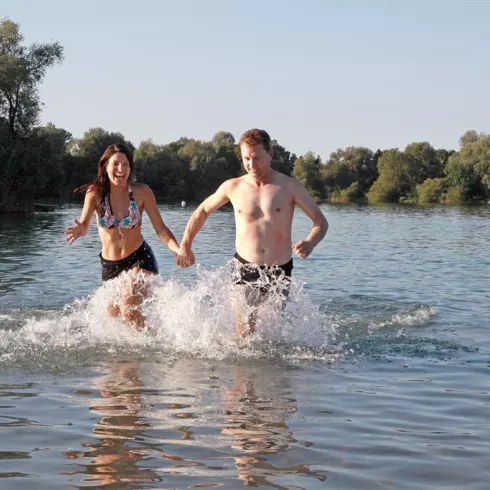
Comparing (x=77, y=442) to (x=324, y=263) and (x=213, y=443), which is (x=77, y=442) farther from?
(x=324, y=263)

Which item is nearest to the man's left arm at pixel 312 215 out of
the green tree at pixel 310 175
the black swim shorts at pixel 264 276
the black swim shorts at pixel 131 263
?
the black swim shorts at pixel 264 276

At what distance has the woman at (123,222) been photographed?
9.02 metres

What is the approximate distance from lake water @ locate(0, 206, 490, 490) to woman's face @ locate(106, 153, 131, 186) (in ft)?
3.66

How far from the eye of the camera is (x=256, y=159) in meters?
8.59

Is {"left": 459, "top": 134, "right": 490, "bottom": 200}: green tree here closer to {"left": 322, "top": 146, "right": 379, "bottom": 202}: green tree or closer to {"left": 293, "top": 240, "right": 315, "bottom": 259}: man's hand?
{"left": 322, "top": 146, "right": 379, "bottom": 202}: green tree

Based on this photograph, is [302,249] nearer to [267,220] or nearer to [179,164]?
[267,220]

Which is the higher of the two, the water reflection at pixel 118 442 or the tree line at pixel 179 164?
the tree line at pixel 179 164

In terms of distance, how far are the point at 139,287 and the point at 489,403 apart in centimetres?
395

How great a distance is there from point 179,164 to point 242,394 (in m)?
99.1

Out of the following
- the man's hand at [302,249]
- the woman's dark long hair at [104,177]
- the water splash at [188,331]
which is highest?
the woman's dark long hair at [104,177]

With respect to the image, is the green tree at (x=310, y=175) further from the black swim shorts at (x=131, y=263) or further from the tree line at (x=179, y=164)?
the black swim shorts at (x=131, y=263)

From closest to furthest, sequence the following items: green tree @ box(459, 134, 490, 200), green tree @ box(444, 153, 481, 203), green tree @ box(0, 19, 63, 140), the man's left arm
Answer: the man's left arm → green tree @ box(0, 19, 63, 140) → green tree @ box(459, 134, 490, 200) → green tree @ box(444, 153, 481, 203)

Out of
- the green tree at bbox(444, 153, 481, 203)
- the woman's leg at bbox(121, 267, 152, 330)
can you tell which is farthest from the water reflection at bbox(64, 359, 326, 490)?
the green tree at bbox(444, 153, 481, 203)

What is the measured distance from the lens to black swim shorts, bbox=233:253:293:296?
866 centimetres
